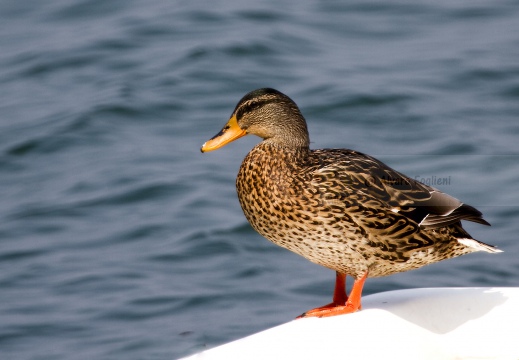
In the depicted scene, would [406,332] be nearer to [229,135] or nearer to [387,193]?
[387,193]

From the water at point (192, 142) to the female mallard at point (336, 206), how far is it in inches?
72.9

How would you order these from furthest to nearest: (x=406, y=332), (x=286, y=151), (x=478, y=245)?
1. (x=286, y=151)
2. (x=478, y=245)
3. (x=406, y=332)

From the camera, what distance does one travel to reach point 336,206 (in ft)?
14.7

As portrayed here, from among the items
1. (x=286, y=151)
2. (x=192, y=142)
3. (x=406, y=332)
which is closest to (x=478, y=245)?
(x=406, y=332)

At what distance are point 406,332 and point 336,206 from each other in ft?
2.10

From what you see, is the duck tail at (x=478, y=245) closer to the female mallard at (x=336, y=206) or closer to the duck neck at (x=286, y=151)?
the female mallard at (x=336, y=206)

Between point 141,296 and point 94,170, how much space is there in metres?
2.20

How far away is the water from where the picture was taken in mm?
6863

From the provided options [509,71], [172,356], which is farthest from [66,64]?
[172,356]

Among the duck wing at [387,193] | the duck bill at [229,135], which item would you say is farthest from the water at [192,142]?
the duck wing at [387,193]

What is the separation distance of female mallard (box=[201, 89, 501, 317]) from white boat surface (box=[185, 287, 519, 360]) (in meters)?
0.19

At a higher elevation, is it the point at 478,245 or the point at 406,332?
the point at 478,245

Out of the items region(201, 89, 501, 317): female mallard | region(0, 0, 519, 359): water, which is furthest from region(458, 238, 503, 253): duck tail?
region(0, 0, 519, 359): water

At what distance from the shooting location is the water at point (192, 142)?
6.86m
